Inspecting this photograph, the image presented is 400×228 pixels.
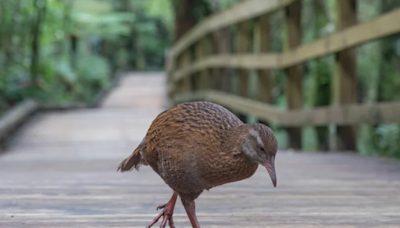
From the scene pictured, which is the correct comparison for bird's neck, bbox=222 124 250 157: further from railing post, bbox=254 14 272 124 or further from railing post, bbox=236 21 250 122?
railing post, bbox=236 21 250 122

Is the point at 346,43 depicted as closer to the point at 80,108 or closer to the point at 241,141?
the point at 241,141

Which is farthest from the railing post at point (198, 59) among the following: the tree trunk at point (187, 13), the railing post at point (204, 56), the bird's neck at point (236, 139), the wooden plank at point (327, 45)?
the bird's neck at point (236, 139)

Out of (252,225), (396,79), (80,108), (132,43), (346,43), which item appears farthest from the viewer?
(132,43)

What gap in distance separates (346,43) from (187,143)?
258 cm

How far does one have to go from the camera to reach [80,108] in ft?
34.7

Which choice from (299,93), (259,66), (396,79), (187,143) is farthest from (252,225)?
(396,79)

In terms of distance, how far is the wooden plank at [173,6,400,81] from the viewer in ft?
11.8

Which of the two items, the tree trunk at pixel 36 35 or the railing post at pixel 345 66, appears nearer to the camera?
the railing post at pixel 345 66

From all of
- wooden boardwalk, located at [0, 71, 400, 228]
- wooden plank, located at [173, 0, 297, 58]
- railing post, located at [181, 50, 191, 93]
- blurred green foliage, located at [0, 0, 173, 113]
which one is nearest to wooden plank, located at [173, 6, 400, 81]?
wooden plank, located at [173, 0, 297, 58]

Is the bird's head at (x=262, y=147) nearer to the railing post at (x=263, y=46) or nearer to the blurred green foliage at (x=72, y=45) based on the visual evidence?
the railing post at (x=263, y=46)

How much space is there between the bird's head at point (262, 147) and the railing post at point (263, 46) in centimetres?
426

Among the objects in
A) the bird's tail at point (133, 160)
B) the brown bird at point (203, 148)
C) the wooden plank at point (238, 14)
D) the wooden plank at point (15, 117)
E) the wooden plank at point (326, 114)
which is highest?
the wooden plank at point (238, 14)

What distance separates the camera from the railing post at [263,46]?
19.4 feet

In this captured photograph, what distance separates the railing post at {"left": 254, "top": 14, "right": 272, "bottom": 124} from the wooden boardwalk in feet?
4.26
